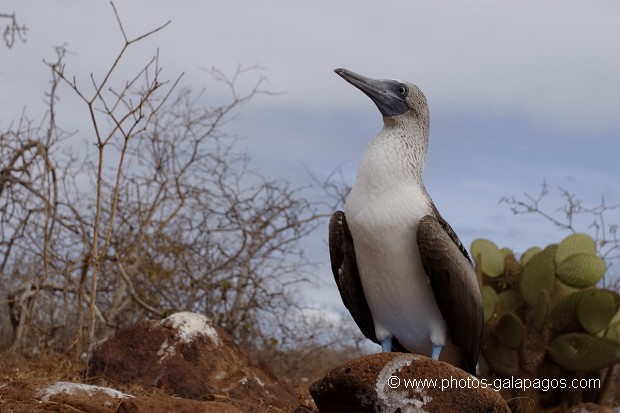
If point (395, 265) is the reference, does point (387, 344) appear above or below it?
below

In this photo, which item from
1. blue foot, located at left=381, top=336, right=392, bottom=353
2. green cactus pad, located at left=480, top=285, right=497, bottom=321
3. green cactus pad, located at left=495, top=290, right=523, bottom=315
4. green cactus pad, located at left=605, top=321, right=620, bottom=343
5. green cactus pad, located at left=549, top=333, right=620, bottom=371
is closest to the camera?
blue foot, located at left=381, top=336, right=392, bottom=353

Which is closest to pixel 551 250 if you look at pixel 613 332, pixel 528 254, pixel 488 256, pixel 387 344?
pixel 528 254

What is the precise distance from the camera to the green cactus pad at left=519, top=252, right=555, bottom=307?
7.85 metres

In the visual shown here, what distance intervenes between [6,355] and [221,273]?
102 inches

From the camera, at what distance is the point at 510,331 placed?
25.4ft

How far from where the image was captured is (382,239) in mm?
4078

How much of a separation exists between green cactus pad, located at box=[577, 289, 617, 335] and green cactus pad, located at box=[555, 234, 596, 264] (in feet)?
1.86

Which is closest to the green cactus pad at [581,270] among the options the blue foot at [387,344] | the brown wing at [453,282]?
the brown wing at [453,282]

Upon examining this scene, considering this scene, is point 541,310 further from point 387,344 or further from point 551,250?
point 387,344

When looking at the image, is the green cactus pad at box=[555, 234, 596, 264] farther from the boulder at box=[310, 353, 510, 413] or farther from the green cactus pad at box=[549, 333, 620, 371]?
the boulder at box=[310, 353, 510, 413]

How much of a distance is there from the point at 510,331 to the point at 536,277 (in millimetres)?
575

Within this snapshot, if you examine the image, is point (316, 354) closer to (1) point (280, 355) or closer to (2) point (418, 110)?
(1) point (280, 355)

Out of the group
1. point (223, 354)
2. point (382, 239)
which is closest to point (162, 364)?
point (223, 354)

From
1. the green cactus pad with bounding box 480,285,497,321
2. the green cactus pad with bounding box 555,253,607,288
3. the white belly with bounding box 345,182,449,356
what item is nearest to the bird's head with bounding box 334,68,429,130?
the white belly with bounding box 345,182,449,356
